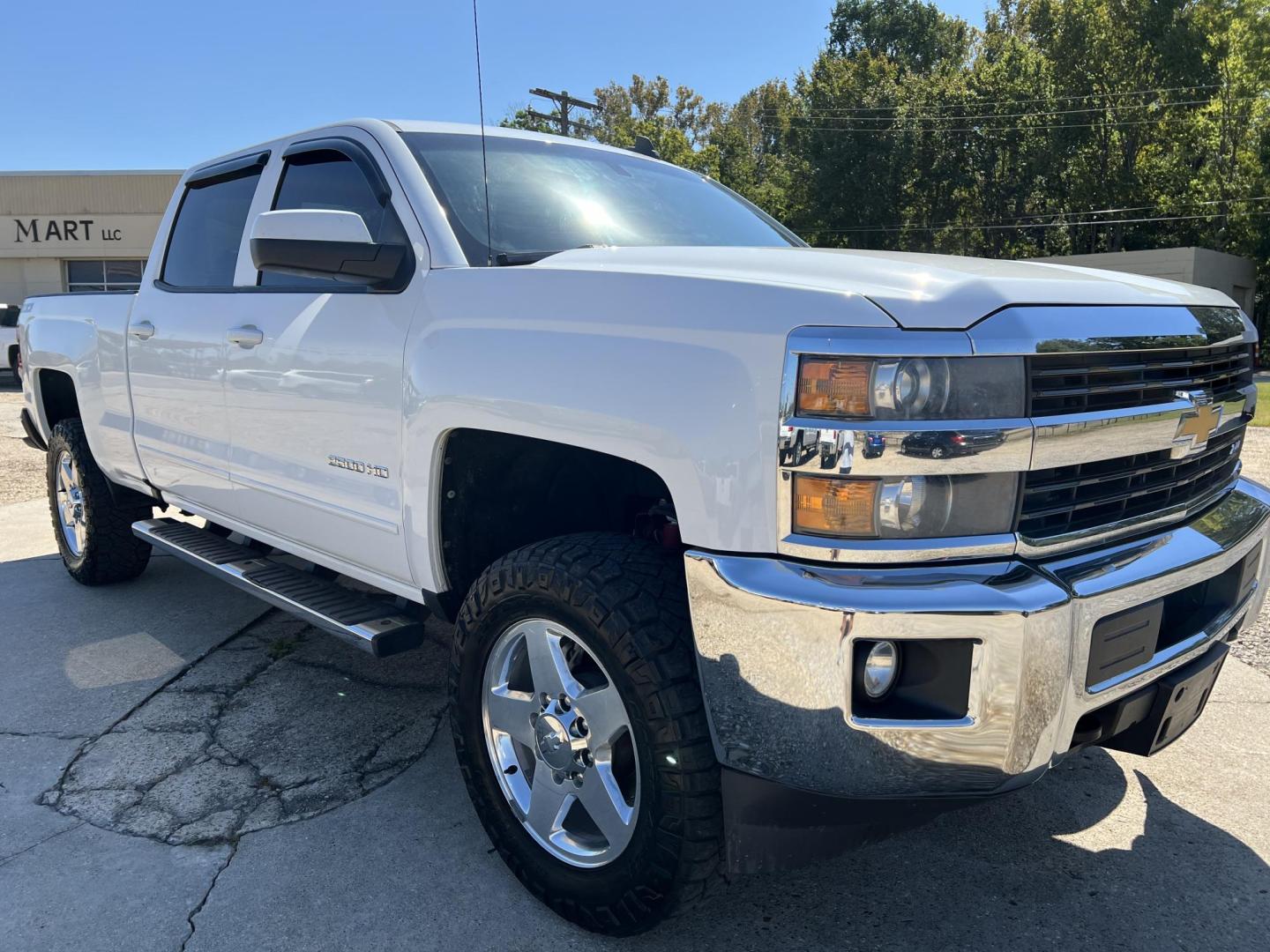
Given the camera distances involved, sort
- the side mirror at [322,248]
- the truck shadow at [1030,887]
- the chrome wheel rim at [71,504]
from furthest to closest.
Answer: the chrome wheel rim at [71,504] < the side mirror at [322,248] < the truck shadow at [1030,887]

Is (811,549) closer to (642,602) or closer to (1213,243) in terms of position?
(642,602)

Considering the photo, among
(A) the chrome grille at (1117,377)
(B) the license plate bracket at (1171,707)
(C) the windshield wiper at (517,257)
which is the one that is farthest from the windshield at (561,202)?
(B) the license plate bracket at (1171,707)

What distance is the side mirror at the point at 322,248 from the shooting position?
2.69 meters

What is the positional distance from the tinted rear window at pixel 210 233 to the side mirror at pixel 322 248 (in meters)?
1.14

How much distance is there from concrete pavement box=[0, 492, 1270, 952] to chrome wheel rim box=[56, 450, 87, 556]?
4.93ft

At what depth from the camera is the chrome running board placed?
9.64ft

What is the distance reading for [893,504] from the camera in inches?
72.0

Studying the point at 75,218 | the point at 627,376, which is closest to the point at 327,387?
the point at 627,376

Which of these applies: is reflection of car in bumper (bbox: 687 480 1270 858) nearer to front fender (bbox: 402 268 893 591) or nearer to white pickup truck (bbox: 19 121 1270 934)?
white pickup truck (bbox: 19 121 1270 934)

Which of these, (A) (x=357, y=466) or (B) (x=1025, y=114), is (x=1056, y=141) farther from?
(A) (x=357, y=466)

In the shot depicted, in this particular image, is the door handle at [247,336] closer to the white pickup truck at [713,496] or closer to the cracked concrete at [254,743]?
the white pickup truck at [713,496]

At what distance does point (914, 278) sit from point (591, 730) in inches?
48.0

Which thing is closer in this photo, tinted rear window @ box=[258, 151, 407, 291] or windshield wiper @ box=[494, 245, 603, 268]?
windshield wiper @ box=[494, 245, 603, 268]

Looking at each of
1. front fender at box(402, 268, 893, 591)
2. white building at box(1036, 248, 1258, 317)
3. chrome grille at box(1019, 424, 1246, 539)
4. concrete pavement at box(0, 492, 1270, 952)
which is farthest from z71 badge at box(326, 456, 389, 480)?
white building at box(1036, 248, 1258, 317)
